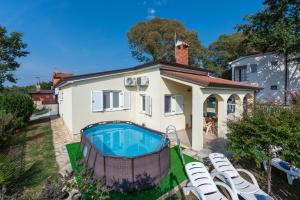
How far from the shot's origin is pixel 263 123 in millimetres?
5641

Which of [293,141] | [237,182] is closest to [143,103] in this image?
[237,182]

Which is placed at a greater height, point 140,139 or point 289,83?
point 289,83

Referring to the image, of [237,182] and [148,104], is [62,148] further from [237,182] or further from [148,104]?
[237,182]

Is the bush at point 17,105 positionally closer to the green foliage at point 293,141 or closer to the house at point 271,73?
the green foliage at point 293,141

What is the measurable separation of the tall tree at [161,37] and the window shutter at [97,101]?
24790 millimetres

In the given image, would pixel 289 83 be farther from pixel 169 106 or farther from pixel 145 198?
pixel 145 198

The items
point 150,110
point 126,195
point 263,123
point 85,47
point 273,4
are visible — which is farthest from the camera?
point 85,47

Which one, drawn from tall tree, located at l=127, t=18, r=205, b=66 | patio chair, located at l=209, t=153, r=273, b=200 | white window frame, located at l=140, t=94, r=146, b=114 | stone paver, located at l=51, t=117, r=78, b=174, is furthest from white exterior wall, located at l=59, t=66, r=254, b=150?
tall tree, located at l=127, t=18, r=205, b=66

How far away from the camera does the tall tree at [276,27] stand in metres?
17.6

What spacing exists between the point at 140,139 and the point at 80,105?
16.9ft

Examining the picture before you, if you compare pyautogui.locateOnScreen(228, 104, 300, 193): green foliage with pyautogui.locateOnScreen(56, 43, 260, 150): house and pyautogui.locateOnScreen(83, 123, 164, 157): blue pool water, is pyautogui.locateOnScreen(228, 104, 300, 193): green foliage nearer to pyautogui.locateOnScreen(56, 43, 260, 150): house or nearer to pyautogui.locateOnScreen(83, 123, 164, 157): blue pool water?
pyautogui.locateOnScreen(56, 43, 260, 150): house

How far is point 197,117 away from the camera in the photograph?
9.84 m

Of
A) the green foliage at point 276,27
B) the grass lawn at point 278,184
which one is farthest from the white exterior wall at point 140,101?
the green foliage at point 276,27

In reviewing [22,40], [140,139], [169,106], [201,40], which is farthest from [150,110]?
[201,40]
